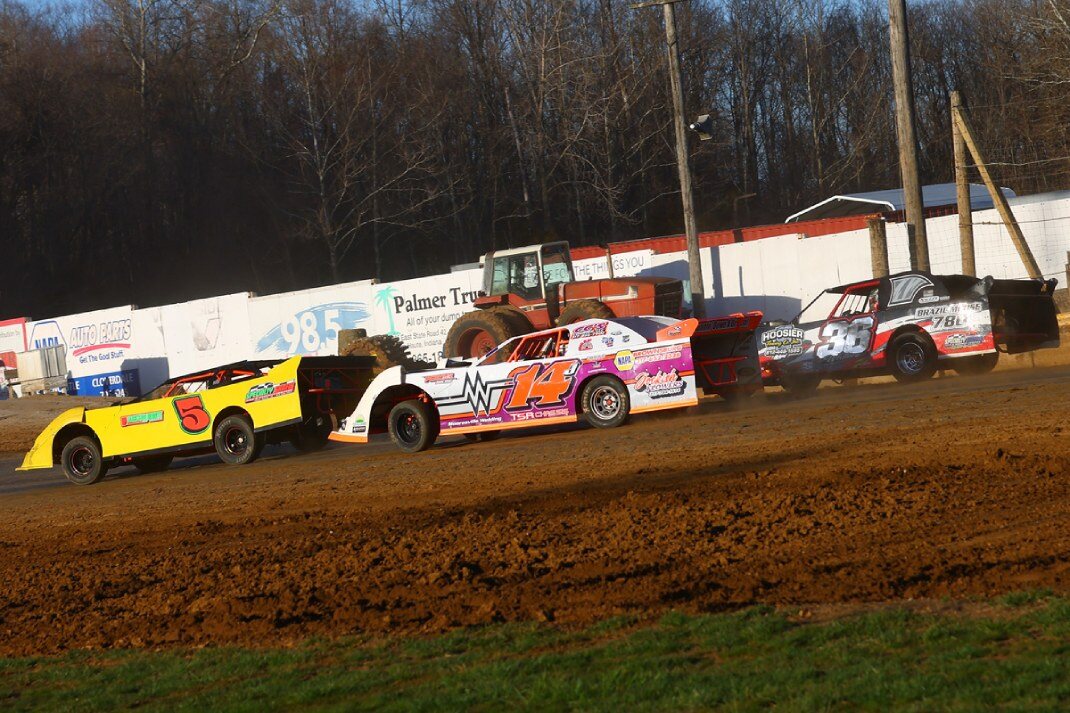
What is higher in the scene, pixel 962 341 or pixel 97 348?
pixel 97 348

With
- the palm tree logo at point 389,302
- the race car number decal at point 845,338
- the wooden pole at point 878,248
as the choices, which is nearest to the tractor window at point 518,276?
the palm tree logo at point 389,302

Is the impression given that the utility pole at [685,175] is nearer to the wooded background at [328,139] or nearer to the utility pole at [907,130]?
the utility pole at [907,130]

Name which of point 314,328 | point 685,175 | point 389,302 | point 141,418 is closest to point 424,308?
point 389,302

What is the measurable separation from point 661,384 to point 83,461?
29.6 feet

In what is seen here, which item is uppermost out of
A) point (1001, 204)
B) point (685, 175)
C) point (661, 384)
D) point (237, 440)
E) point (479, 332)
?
point (685, 175)

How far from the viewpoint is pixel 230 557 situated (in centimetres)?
910

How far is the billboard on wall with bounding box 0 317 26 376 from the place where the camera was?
1366 inches

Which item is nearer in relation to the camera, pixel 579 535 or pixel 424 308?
pixel 579 535

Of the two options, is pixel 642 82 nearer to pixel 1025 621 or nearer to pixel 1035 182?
pixel 1035 182

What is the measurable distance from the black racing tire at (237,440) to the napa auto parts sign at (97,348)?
54.6 feet

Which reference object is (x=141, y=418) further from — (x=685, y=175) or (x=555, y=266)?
(x=685, y=175)

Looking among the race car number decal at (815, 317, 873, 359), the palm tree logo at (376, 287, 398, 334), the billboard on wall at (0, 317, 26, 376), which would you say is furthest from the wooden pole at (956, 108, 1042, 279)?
the billboard on wall at (0, 317, 26, 376)

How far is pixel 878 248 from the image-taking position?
74.0ft

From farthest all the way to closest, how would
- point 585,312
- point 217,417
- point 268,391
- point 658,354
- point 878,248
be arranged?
1. point 878,248
2. point 585,312
3. point 217,417
4. point 268,391
5. point 658,354
